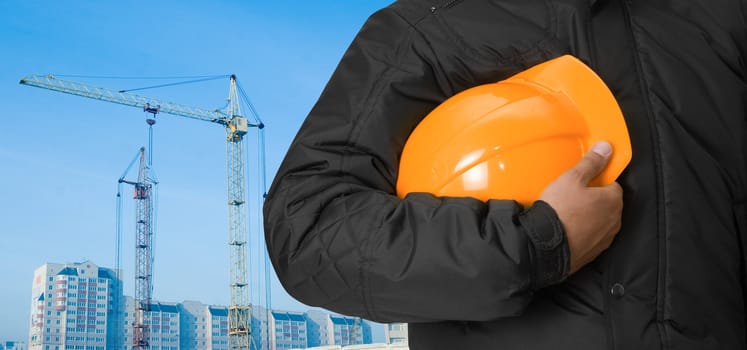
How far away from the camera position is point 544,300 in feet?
4.19

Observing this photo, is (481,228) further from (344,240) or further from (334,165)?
(334,165)

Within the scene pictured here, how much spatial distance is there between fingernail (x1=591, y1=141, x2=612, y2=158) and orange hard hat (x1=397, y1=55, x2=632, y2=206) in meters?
0.03

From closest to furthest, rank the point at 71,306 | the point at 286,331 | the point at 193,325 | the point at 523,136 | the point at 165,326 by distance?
the point at 523,136 < the point at 165,326 < the point at 71,306 < the point at 193,325 < the point at 286,331

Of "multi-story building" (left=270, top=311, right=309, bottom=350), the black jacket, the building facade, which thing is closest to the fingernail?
the black jacket

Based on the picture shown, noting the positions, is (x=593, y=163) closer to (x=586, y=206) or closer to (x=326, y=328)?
(x=586, y=206)

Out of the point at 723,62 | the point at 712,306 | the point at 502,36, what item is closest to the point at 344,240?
the point at 502,36

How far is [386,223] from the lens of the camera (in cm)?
121

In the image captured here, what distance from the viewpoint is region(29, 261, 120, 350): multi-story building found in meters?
46.7

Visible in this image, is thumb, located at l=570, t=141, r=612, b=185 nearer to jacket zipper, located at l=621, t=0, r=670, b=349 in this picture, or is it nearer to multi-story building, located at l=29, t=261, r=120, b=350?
jacket zipper, located at l=621, t=0, r=670, b=349

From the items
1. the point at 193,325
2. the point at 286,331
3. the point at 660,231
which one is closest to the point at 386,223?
the point at 660,231

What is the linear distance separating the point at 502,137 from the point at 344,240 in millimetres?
334

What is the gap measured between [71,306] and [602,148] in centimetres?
5170

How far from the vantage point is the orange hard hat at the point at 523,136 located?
4.03 feet

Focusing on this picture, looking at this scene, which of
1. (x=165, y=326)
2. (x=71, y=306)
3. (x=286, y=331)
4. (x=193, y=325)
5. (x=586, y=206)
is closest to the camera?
(x=586, y=206)
